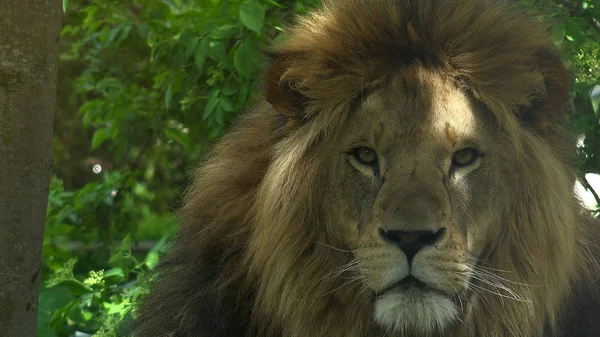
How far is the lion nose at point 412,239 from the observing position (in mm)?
3016

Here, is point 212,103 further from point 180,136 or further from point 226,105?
point 180,136

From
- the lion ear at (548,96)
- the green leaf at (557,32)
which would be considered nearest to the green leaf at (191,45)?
the green leaf at (557,32)

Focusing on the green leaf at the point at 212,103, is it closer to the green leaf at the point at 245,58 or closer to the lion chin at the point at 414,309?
the green leaf at the point at 245,58

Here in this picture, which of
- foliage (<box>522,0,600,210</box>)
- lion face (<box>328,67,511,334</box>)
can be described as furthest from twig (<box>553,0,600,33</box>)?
lion face (<box>328,67,511,334</box>)

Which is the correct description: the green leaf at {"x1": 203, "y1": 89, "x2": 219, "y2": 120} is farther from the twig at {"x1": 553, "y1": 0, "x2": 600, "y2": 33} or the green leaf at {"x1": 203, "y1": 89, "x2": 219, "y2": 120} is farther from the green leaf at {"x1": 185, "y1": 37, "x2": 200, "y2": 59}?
the twig at {"x1": 553, "y1": 0, "x2": 600, "y2": 33}

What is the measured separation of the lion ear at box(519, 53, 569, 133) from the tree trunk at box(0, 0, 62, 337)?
5.81 ft

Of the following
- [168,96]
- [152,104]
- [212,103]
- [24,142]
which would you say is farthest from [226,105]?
[152,104]

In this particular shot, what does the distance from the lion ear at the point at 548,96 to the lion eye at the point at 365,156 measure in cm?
56

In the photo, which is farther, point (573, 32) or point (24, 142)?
point (573, 32)

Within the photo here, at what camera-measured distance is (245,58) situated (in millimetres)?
4504

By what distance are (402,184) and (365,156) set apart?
8.3 inches

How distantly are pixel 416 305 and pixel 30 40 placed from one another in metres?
1.75

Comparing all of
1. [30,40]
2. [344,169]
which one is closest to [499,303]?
[344,169]

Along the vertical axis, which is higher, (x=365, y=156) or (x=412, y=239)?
(x=365, y=156)
